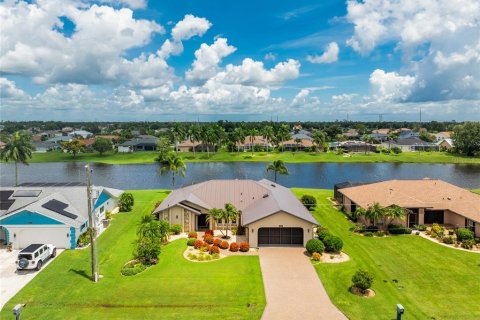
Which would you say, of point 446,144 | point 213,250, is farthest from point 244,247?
point 446,144

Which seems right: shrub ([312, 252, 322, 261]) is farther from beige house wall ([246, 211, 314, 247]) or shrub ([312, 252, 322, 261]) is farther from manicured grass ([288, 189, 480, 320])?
→ beige house wall ([246, 211, 314, 247])

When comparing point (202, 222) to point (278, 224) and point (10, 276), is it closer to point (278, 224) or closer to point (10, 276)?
point (278, 224)

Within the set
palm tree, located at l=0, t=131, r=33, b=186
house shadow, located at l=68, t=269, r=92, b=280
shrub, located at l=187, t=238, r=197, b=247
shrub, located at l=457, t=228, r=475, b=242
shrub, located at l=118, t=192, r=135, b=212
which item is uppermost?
palm tree, located at l=0, t=131, r=33, b=186

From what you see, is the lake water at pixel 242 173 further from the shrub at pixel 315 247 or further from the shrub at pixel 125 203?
the shrub at pixel 315 247

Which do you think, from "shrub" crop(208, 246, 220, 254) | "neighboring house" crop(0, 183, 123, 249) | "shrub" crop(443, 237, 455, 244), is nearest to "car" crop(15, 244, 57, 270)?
"neighboring house" crop(0, 183, 123, 249)

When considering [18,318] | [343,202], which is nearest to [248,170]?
[343,202]

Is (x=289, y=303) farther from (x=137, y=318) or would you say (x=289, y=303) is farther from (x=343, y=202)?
(x=343, y=202)
